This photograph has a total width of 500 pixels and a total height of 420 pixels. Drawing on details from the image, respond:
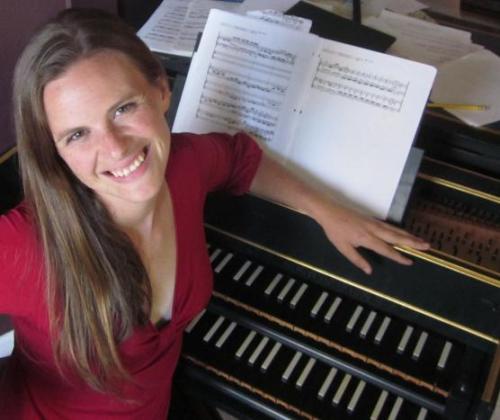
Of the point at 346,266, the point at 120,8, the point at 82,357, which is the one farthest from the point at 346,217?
the point at 120,8

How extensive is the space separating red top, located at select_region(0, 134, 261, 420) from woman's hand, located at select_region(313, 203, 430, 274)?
0.79 ft

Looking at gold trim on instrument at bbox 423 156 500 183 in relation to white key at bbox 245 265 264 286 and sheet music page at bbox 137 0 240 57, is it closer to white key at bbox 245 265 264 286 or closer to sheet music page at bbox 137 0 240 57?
white key at bbox 245 265 264 286

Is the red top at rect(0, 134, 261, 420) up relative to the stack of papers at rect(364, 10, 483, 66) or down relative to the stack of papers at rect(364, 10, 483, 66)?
down

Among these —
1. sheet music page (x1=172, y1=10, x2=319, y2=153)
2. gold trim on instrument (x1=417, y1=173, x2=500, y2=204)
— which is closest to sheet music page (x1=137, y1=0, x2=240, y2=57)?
sheet music page (x1=172, y1=10, x2=319, y2=153)

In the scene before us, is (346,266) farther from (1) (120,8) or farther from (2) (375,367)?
(1) (120,8)

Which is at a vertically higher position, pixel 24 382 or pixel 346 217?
pixel 346 217

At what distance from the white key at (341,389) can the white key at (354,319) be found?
12 centimetres

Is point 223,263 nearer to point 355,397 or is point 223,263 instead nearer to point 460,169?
point 355,397

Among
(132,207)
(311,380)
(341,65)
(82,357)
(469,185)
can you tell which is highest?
(341,65)

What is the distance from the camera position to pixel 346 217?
1462 mm

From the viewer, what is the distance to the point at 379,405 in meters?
1.49

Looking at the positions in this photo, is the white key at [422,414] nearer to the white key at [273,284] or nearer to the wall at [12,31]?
the white key at [273,284]

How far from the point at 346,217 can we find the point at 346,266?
0.15m

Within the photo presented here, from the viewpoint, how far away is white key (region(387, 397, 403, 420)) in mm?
1458
